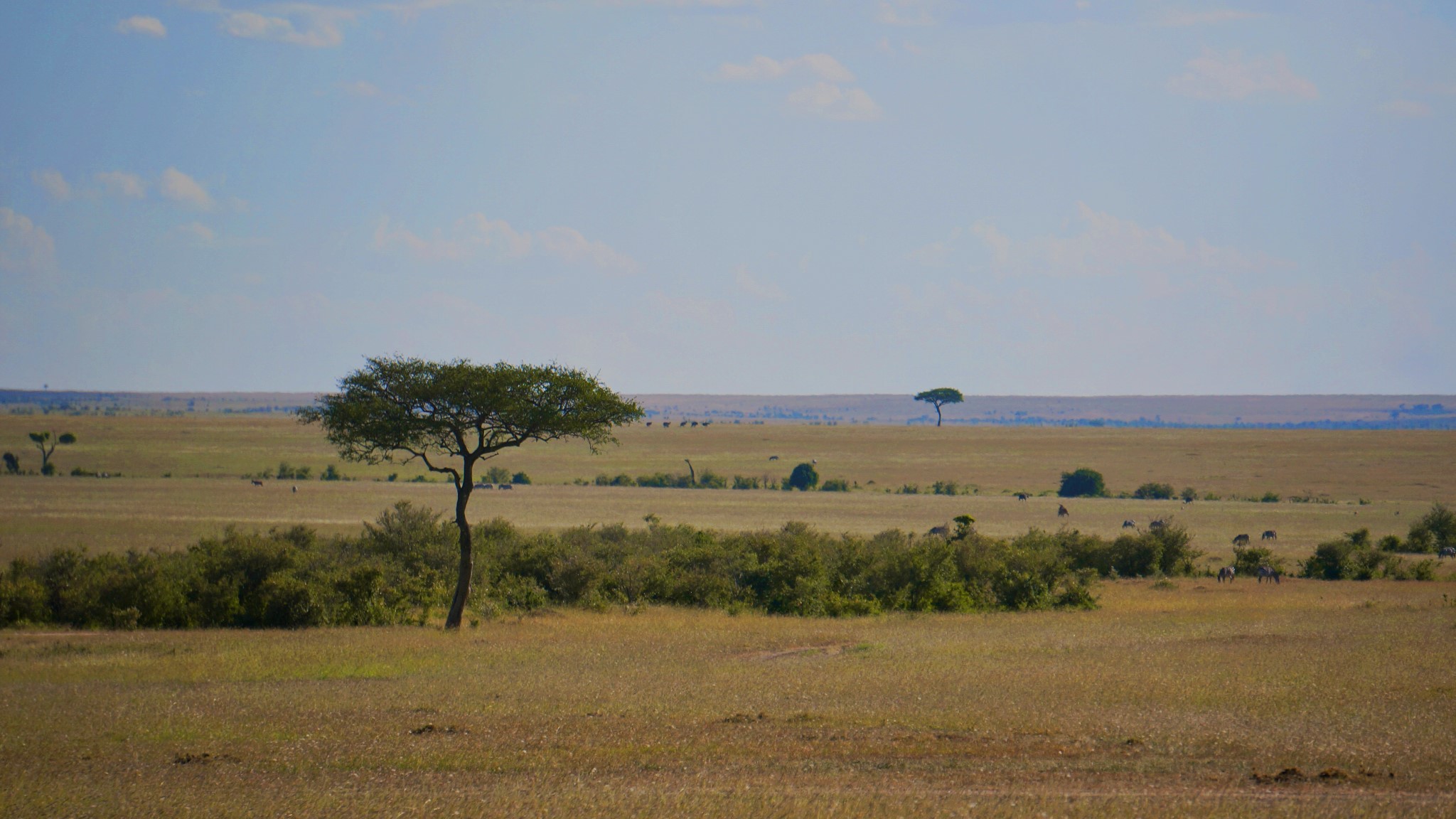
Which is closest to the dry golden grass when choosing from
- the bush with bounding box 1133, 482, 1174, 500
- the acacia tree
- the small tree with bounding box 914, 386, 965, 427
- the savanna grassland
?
the savanna grassland

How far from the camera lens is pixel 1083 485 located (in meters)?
78.9

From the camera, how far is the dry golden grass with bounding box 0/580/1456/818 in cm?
914

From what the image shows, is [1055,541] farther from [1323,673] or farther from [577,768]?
[577,768]

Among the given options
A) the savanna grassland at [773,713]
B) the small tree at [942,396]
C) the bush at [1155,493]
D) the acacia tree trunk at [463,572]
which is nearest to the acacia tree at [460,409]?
the acacia tree trunk at [463,572]

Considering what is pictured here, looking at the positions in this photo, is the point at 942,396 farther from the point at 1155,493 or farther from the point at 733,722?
the point at 733,722

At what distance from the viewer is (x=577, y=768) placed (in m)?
10.3

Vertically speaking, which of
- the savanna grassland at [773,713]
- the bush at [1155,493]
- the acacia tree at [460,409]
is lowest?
the bush at [1155,493]

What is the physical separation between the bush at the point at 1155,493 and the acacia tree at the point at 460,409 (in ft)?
199

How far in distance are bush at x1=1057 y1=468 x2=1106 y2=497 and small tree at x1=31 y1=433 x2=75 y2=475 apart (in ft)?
243

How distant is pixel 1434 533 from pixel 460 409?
42.6 meters

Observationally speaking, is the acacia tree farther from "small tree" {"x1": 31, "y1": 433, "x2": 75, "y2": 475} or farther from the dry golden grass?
"small tree" {"x1": 31, "y1": 433, "x2": 75, "y2": 475}

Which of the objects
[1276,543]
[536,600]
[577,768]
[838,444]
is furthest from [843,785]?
[838,444]

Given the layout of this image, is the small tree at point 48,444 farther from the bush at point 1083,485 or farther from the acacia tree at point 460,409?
the bush at point 1083,485

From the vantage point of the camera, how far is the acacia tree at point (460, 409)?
73.0 ft
